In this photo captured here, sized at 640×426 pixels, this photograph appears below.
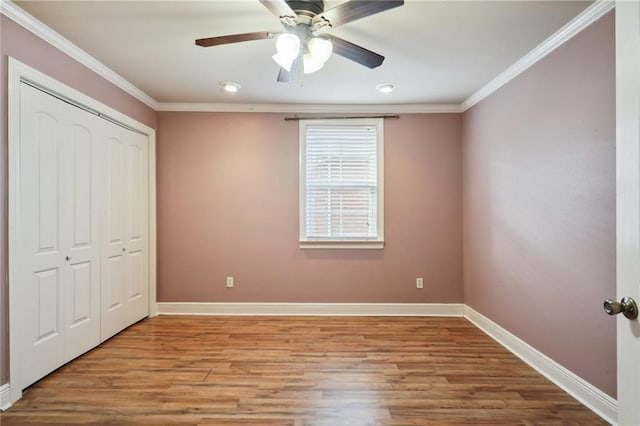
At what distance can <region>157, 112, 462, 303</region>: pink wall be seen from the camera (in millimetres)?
3662

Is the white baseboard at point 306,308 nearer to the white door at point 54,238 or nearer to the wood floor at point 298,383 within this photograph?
the wood floor at point 298,383

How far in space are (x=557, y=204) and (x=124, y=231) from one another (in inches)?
148

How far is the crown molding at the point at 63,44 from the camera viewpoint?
191cm

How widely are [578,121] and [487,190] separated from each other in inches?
45.9

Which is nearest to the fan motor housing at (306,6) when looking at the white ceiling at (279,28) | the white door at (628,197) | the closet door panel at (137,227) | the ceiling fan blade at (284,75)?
the white ceiling at (279,28)

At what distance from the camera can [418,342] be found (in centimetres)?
290

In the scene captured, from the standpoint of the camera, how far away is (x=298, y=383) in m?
2.21

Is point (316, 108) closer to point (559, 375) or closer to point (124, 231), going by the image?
point (124, 231)

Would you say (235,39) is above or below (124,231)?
above

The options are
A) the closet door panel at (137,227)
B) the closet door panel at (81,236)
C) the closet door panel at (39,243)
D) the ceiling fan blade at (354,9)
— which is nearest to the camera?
the ceiling fan blade at (354,9)

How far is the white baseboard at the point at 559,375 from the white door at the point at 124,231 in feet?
12.0

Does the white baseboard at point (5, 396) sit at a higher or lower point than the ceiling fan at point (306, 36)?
lower

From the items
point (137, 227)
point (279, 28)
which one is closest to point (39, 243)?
point (137, 227)

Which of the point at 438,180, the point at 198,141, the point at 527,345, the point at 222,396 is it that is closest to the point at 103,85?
the point at 198,141
